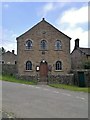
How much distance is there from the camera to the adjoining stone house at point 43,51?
41938mm

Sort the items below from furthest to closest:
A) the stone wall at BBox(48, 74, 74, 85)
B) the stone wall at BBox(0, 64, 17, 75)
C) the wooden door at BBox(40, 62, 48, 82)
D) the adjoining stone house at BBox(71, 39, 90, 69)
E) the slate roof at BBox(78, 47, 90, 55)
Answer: the slate roof at BBox(78, 47, 90, 55) → the adjoining stone house at BBox(71, 39, 90, 69) → the stone wall at BBox(0, 64, 17, 75) → the wooden door at BBox(40, 62, 48, 82) → the stone wall at BBox(48, 74, 74, 85)

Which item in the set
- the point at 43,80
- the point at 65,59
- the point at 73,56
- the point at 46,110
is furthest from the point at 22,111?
the point at 73,56

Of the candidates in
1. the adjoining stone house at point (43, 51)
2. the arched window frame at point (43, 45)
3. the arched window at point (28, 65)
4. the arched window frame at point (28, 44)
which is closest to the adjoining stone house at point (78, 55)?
the adjoining stone house at point (43, 51)

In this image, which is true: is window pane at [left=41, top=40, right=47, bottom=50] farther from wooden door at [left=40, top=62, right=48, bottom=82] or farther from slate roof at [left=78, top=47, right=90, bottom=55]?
slate roof at [left=78, top=47, right=90, bottom=55]

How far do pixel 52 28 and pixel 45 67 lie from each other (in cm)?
597

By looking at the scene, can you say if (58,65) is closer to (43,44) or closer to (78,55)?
(43,44)

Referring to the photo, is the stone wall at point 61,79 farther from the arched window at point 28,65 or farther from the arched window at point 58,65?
the arched window at point 28,65

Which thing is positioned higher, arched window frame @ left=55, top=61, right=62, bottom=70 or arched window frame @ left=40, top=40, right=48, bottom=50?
arched window frame @ left=40, top=40, right=48, bottom=50

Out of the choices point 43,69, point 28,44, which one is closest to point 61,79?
point 43,69

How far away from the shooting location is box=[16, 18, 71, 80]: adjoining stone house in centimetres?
4194

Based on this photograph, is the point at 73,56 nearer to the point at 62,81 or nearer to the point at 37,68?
the point at 37,68

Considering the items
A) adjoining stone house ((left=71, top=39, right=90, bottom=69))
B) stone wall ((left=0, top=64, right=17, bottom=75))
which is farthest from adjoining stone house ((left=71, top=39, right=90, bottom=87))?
stone wall ((left=0, top=64, right=17, bottom=75))

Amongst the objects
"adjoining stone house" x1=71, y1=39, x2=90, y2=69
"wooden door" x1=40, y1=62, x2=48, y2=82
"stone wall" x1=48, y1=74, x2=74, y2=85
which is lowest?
"stone wall" x1=48, y1=74, x2=74, y2=85

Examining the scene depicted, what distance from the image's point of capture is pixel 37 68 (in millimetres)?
41781
